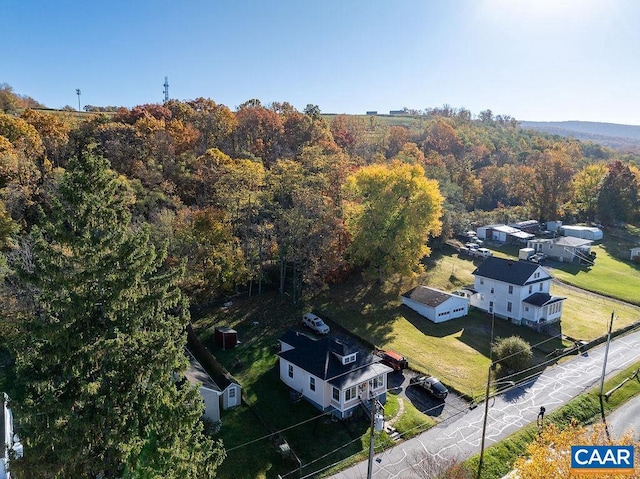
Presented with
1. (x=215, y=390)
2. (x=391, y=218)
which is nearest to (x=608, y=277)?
(x=391, y=218)

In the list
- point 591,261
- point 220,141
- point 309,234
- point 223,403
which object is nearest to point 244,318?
point 309,234

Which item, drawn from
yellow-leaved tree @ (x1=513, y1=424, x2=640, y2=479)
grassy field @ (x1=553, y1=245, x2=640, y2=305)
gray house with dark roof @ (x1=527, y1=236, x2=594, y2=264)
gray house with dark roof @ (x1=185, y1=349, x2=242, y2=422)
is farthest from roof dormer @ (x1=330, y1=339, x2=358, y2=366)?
gray house with dark roof @ (x1=527, y1=236, x2=594, y2=264)

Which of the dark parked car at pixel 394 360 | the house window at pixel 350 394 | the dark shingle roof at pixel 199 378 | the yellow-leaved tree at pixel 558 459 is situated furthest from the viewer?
the dark parked car at pixel 394 360

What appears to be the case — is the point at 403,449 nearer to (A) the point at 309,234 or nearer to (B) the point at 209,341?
(B) the point at 209,341

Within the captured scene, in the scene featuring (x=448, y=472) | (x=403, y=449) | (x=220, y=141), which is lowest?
(x=403, y=449)

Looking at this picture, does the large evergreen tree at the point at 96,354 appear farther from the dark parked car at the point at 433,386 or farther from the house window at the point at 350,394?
the dark parked car at the point at 433,386

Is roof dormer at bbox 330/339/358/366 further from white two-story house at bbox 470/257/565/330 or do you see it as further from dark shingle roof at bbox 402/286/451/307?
white two-story house at bbox 470/257/565/330

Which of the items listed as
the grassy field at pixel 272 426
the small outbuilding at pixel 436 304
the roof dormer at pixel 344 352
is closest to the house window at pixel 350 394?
the grassy field at pixel 272 426
